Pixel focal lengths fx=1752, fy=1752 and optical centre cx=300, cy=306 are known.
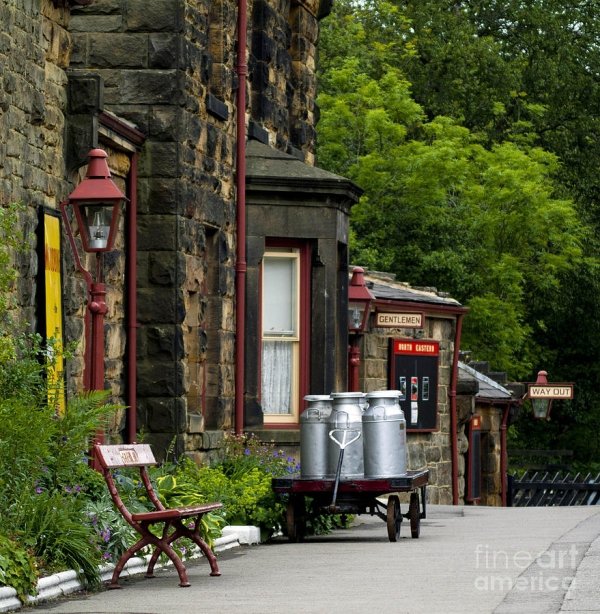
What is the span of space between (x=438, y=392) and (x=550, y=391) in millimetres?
8314

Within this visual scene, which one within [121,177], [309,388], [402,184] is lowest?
[309,388]

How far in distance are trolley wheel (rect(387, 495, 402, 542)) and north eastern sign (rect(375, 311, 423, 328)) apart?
9182 mm

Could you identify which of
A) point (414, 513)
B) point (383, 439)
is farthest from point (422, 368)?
point (383, 439)

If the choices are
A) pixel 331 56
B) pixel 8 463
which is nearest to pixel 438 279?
pixel 331 56

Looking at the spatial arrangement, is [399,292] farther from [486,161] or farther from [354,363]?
[486,161]

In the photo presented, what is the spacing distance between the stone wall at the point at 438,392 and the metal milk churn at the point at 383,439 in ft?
32.8

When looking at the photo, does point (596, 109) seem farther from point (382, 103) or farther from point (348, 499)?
point (348, 499)

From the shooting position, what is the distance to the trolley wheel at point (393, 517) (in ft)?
52.3

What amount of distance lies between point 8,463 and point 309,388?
951cm

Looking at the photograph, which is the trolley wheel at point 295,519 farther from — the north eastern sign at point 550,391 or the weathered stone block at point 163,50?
the north eastern sign at point 550,391

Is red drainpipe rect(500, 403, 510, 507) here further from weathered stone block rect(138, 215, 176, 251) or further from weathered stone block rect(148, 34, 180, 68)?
weathered stone block rect(148, 34, 180, 68)

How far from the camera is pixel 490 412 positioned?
3431 centimetres

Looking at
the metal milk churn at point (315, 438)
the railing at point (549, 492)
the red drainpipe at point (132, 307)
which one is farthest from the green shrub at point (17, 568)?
the railing at point (549, 492)

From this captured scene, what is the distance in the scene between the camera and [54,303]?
13688mm
